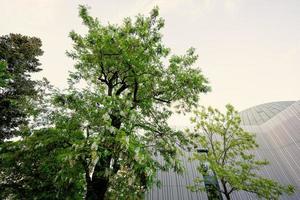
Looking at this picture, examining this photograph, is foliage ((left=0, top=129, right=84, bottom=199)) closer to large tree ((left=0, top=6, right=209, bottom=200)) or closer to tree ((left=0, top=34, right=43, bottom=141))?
large tree ((left=0, top=6, right=209, bottom=200))

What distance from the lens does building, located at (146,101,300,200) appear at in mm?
20406

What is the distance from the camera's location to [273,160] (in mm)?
24672

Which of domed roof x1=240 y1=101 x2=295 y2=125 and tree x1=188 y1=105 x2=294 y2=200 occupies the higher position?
domed roof x1=240 y1=101 x2=295 y2=125

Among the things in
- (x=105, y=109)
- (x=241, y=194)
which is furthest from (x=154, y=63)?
(x=241, y=194)

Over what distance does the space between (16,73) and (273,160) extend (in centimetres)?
2916

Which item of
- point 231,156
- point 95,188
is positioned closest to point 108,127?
point 95,188

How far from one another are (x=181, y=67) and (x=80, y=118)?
623 cm

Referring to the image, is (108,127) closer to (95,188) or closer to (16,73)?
(95,188)

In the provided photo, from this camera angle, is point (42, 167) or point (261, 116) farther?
point (261, 116)

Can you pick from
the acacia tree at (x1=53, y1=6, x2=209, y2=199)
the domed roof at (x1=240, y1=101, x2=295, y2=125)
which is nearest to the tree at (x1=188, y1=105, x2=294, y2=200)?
the acacia tree at (x1=53, y1=6, x2=209, y2=199)

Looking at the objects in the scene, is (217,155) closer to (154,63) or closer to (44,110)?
(154,63)

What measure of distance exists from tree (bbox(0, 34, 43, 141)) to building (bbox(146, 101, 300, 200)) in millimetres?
13585

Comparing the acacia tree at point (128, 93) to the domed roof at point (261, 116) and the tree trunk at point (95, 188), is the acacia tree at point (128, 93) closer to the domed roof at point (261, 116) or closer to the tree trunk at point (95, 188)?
the tree trunk at point (95, 188)

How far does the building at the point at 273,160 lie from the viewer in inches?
803
